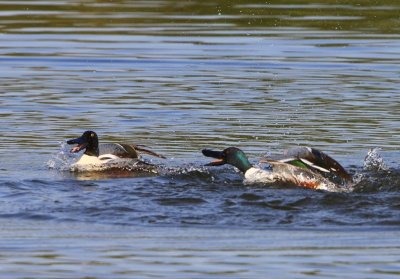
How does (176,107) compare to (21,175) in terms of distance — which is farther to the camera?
(176,107)

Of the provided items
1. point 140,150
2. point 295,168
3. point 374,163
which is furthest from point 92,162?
point 374,163

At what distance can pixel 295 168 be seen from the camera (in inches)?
485

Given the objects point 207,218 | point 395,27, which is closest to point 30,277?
point 207,218

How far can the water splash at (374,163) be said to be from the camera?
12.6 m

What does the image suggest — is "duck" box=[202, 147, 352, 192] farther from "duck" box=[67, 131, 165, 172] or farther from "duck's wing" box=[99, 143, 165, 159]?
"duck's wing" box=[99, 143, 165, 159]

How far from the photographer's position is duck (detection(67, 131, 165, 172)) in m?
13.1

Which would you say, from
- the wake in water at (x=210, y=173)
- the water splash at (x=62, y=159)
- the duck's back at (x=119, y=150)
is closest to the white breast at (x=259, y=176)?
the wake in water at (x=210, y=173)

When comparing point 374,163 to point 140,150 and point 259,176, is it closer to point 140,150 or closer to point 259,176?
point 259,176

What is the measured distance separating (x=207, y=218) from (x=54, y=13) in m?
16.4

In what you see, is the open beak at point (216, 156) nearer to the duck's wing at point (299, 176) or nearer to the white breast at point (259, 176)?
the white breast at point (259, 176)

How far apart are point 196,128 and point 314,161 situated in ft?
9.70

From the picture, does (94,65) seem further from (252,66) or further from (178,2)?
(178,2)

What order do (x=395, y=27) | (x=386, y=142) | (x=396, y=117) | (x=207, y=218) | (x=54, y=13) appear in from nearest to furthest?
1. (x=207, y=218)
2. (x=386, y=142)
3. (x=396, y=117)
4. (x=395, y=27)
5. (x=54, y=13)

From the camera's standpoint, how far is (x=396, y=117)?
15.5m
